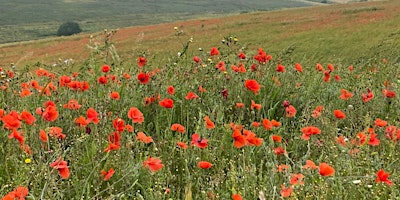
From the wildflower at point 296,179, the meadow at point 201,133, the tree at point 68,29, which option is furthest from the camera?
the tree at point 68,29

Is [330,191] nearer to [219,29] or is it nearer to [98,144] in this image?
[98,144]

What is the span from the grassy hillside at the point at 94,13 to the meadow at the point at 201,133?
259 ft

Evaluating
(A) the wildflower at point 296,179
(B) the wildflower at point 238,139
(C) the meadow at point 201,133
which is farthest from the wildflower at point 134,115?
(A) the wildflower at point 296,179

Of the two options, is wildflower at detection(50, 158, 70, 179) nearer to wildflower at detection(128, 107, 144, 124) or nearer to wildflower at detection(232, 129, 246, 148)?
wildflower at detection(128, 107, 144, 124)

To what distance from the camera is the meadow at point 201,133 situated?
2434 millimetres

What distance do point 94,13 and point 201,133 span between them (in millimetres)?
123869

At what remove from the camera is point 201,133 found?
10.4 feet

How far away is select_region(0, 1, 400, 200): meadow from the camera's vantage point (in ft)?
7.98

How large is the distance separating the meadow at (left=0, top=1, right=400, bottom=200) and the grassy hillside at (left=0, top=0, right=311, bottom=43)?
7896cm

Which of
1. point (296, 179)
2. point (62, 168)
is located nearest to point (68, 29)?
point (62, 168)

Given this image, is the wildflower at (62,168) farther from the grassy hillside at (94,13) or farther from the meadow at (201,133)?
the grassy hillside at (94,13)

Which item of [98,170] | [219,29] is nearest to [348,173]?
[98,170]

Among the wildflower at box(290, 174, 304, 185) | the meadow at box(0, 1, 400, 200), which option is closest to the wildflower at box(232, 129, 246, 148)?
the meadow at box(0, 1, 400, 200)

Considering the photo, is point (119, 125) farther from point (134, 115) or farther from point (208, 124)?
point (208, 124)
